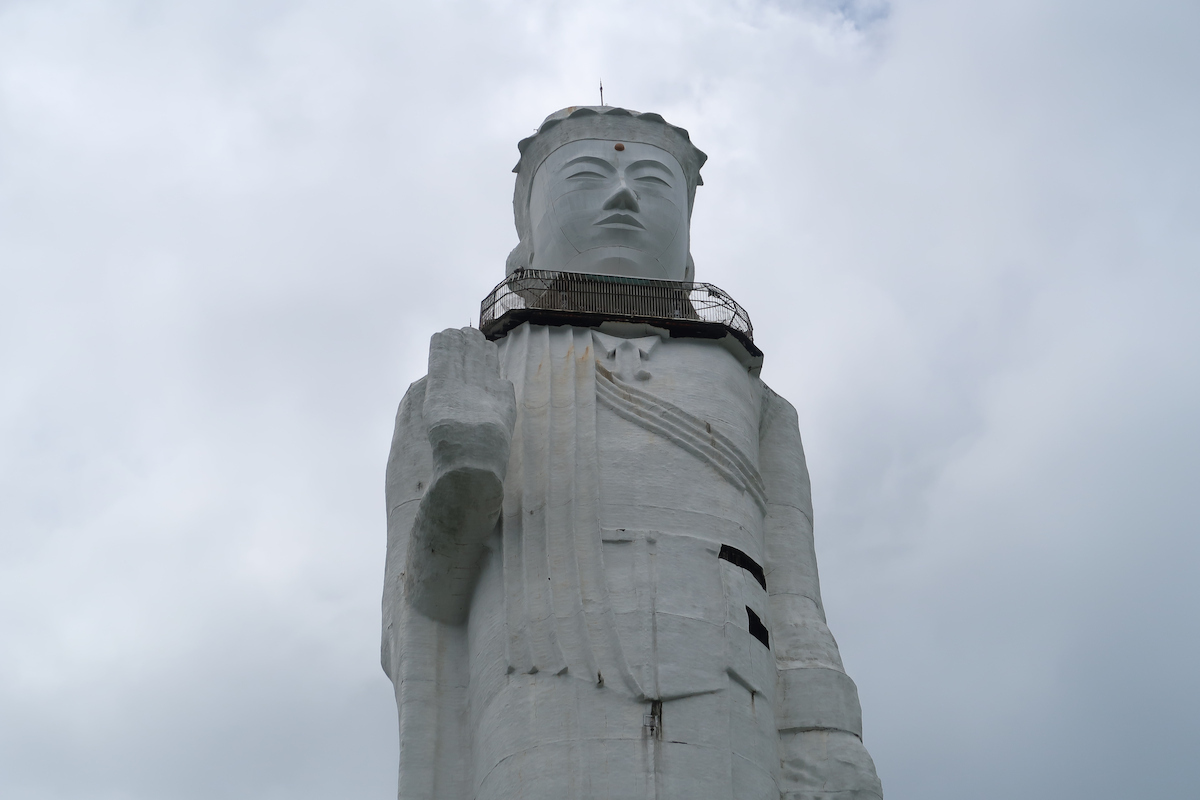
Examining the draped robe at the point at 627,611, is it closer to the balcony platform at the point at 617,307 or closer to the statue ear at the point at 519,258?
the balcony platform at the point at 617,307

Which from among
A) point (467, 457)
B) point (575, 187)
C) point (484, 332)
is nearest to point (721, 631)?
point (467, 457)

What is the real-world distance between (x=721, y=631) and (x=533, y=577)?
165 centimetres

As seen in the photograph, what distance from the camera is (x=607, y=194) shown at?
62.9 ft

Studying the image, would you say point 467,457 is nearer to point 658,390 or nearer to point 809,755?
point 658,390

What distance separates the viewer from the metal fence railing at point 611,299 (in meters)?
18.2

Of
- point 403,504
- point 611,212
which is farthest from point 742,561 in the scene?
point 611,212

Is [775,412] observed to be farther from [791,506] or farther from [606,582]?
[606,582]

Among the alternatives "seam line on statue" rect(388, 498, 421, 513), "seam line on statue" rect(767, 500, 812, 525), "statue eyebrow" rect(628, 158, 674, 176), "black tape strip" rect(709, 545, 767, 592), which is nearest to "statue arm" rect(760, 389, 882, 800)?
"seam line on statue" rect(767, 500, 812, 525)

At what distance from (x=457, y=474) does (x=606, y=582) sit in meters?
1.54

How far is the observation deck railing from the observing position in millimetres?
17922

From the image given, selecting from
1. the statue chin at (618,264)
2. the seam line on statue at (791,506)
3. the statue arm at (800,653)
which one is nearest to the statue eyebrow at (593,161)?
the statue chin at (618,264)

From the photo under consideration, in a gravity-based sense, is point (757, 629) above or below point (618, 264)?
below

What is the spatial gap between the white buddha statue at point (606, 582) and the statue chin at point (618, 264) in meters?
1.05

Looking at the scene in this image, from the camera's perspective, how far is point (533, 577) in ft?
51.6
